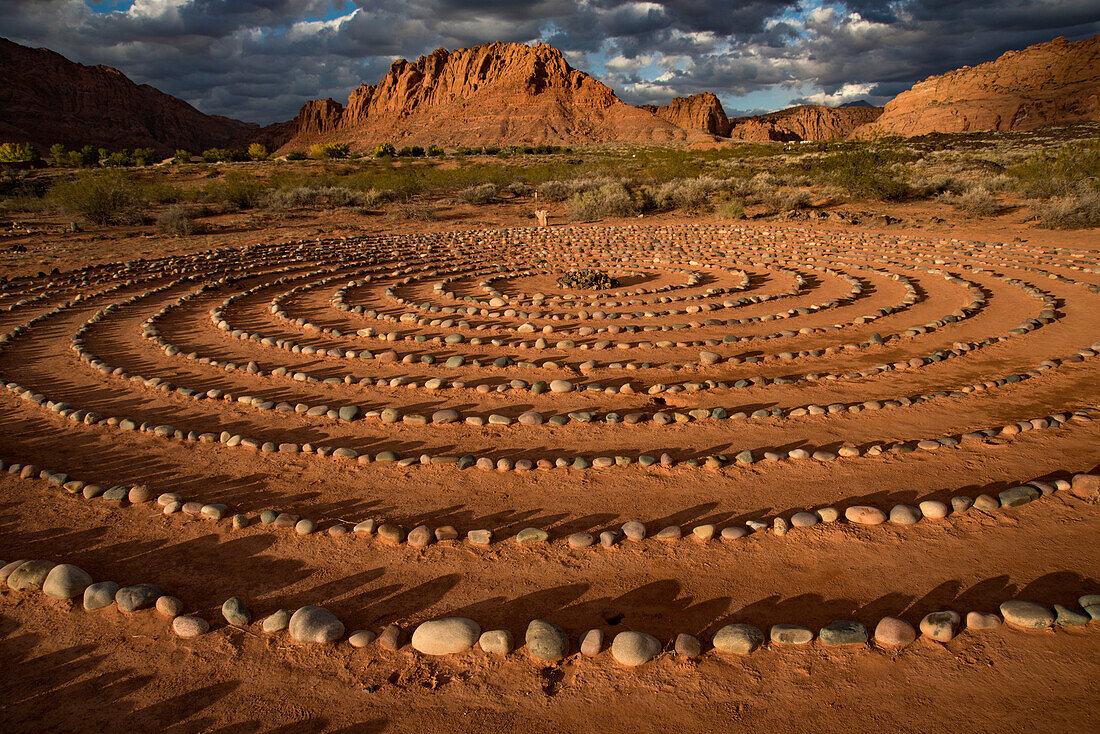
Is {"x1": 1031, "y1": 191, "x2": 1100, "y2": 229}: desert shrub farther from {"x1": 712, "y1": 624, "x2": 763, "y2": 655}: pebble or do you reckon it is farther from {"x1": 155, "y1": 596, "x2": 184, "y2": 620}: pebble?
{"x1": 155, "y1": 596, "x2": 184, "y2": 620}: pebble

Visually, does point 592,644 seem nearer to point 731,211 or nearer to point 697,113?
point 731,211

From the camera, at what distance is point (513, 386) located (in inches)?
234

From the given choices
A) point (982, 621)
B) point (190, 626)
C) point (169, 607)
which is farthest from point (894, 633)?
point (169, 607)

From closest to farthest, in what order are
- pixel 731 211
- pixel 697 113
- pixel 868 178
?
pixel 731 211
pixel 868 178
pixel 697 113

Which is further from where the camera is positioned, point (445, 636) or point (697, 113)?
point (697, 113)

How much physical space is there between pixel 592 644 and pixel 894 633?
1286 millimetres

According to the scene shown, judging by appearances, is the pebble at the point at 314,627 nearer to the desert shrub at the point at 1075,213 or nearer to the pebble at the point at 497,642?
the pebble at the point at 497,642

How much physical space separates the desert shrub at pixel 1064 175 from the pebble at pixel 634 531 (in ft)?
63.2

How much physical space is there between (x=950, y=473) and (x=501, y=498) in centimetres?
292

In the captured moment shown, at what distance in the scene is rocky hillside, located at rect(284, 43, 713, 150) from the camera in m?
80.1

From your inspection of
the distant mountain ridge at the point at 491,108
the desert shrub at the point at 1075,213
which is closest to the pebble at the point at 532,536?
the desert shrub at the point at 1075,213

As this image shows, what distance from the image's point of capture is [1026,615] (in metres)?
2.78

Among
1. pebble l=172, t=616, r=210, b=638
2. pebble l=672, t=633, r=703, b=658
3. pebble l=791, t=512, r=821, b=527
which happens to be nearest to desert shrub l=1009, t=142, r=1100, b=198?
pebble l=791, t=512, r=821, b=527

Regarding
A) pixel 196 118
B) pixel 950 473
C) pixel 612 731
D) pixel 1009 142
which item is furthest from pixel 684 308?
pixel 196 118
